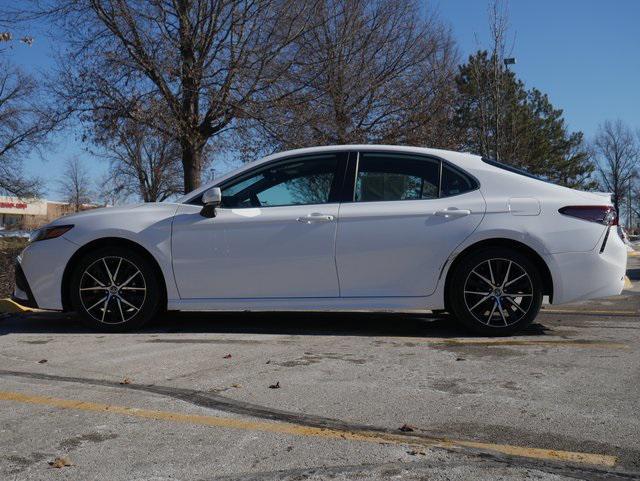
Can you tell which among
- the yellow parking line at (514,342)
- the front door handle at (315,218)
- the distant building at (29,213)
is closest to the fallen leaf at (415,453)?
the yellow parking line at (514,342)

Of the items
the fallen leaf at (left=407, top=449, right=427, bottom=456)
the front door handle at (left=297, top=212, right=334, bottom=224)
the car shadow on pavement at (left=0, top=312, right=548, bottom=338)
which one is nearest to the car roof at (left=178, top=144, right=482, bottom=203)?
the front door handle at (left=297, top=212, right=334, bottom=224)

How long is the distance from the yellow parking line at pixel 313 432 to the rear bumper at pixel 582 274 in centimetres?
263

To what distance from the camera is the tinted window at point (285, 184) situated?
5570 mm

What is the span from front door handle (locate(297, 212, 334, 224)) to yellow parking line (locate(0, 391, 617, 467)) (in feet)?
7.68

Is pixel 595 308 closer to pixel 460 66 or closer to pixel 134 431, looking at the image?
pixel 134 431

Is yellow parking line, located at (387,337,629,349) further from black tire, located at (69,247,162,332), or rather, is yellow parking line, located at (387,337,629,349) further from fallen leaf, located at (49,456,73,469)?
fallen leaf, located at (49,456,73,469)

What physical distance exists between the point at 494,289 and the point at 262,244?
6.36 ft

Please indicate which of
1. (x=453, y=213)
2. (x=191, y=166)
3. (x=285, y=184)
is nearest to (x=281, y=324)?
(x=285, y=184)

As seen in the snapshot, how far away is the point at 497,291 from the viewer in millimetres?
5297

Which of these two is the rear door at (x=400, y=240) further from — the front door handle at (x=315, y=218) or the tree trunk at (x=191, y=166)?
the tree trunk at (x=191, y=166)

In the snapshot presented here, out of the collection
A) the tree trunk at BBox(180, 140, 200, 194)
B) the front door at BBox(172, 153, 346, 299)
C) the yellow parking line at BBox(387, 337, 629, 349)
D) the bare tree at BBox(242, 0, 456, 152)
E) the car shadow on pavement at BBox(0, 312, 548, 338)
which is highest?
the bare tree at BBox(242, 0, 456, 152)

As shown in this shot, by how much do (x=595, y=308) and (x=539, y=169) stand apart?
34.8 meters

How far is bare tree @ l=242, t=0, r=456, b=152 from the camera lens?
51.2 feet

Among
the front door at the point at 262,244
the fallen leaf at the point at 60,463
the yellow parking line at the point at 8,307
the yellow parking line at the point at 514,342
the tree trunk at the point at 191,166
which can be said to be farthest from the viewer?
the tree trunk at the point at 191,166
